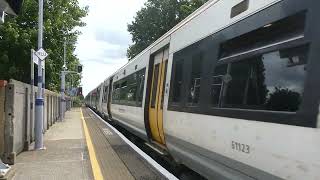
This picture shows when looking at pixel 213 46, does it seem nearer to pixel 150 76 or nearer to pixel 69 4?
pixel 150 76

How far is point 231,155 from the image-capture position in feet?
20.6

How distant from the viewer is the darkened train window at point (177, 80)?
9.54 metres

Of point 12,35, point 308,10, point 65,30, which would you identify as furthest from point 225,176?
point 65,30

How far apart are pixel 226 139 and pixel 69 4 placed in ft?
110

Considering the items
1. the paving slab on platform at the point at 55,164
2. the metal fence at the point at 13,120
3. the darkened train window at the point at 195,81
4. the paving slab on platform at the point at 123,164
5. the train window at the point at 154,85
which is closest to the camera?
the darkened train window at the point at 195,81

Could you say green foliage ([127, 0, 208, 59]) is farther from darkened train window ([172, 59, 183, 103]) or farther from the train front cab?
the train front cab

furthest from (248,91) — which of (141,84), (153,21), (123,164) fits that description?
(153,21)

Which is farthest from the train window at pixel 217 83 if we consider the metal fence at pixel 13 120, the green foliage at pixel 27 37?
the green foliage at pixel 27 37

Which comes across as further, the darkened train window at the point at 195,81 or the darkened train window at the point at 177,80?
the darkened train window at the point at 177,80

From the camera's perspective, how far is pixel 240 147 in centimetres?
598

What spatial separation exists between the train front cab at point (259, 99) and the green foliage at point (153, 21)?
5937 cm

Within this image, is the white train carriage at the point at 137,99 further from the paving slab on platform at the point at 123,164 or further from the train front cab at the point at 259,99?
the train front cab at the point at 259,99

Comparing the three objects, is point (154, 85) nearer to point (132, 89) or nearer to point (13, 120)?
point (13, 120)

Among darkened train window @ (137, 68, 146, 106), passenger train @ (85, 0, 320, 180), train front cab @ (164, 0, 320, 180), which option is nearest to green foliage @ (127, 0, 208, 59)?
darkened train window @ (137, 68, 146, 106)
